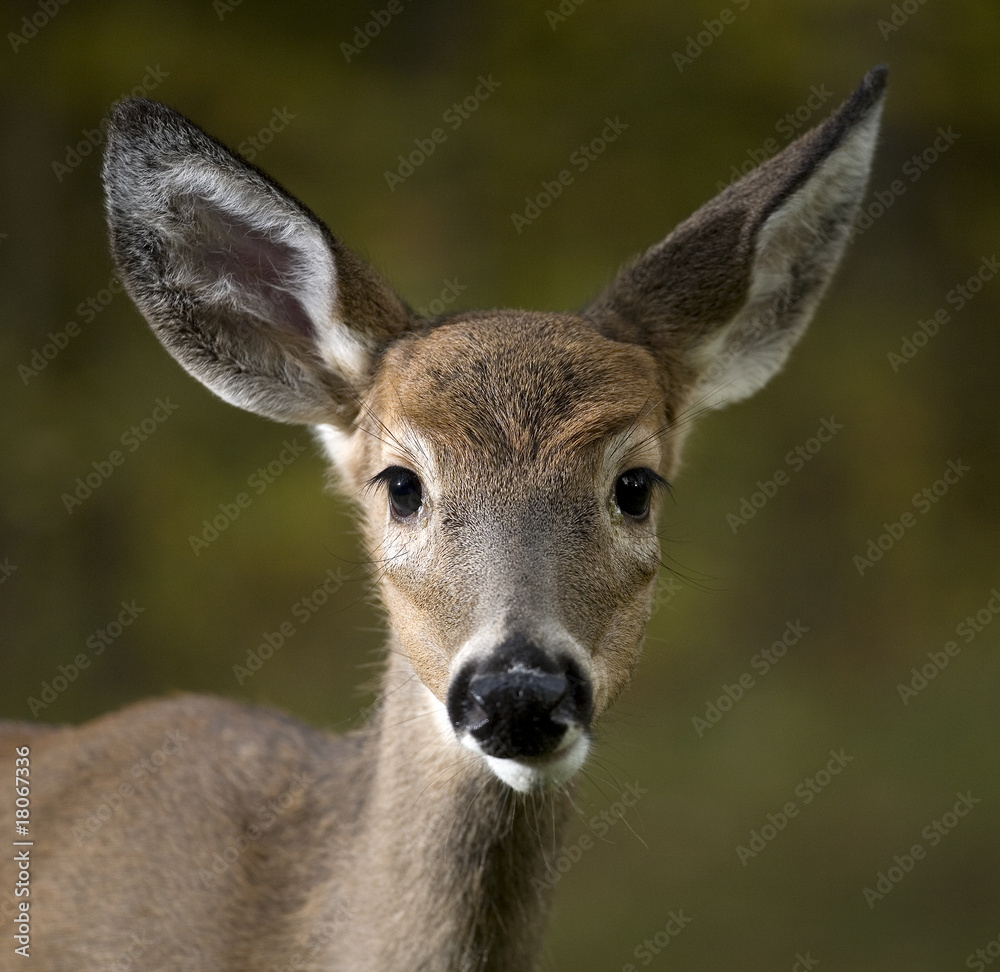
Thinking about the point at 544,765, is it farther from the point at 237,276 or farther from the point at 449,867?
the point at 237,276

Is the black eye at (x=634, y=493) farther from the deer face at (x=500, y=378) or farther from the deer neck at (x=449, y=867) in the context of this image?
the deer neck at (x=449, y=867)

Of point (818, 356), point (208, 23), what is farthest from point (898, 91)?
point (208, 23)

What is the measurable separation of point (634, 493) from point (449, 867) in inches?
58.0

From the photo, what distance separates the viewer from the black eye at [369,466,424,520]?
439 cm

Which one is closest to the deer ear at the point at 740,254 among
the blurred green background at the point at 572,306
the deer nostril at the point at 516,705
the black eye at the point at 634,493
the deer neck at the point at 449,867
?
the black eye at the point at 634,493

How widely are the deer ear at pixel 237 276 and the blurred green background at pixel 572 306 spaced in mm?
7743

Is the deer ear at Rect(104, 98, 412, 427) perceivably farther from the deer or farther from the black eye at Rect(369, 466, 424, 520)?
the black eye at Rect(369, 466, 424, 520)

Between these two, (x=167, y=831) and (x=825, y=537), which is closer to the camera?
(x=167, y=831)

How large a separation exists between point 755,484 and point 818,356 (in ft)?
5.31

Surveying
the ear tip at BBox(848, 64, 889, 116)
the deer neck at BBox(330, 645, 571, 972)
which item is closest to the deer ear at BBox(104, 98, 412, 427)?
the deer neck at BBox(330, 645, 571, 972)

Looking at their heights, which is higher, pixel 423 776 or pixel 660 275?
pixel 660 275

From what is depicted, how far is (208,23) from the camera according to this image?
12.8m

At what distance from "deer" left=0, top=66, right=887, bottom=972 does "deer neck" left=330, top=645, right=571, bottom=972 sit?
1cm

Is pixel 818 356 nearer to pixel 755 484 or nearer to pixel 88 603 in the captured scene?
pixel 755 484
